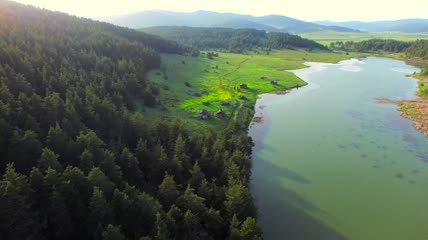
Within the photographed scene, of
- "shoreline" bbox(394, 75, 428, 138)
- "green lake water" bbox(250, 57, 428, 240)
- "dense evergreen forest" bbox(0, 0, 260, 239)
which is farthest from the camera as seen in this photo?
"shoreline" bbox(394, 75, 428, 138)

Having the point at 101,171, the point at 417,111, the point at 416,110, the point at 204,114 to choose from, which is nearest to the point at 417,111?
the point at 417,111

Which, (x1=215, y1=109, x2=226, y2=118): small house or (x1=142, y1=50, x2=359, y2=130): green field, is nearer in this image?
(x1=142, y1=50, x2=359, y2=130): green field

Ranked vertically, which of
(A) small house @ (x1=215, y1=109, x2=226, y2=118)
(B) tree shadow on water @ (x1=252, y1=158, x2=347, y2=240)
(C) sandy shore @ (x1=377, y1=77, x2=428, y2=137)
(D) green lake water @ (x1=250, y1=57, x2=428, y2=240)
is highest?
(C) sandy shore @ (x1=377, y1=77, x2=428, y2=137)

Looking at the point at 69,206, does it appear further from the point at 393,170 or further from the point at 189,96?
the point at 189,96

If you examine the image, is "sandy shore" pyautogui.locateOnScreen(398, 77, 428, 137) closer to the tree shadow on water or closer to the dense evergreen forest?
the tree shadow on water

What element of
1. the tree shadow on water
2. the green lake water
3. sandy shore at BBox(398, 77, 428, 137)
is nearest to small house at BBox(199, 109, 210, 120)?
the green lake water

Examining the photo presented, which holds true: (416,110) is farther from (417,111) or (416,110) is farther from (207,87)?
(207,87)

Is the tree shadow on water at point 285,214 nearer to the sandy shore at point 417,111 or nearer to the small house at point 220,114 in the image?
the small house at point 220,114

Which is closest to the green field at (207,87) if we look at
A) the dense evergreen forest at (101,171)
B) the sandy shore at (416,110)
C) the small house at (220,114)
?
the small house at (220,114)
